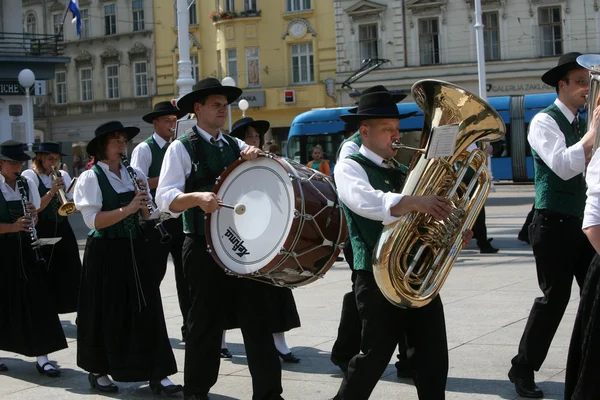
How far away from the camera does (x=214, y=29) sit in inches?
Result: 1735

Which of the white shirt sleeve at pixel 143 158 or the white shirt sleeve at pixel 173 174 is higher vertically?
the white shirt sleeve at pixel 143 158

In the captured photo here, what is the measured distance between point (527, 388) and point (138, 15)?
43612mm

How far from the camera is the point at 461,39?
3816 centimetres

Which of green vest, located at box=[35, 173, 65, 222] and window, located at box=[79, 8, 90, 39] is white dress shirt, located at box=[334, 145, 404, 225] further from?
window, located at box=[79, 8, 90, 39]

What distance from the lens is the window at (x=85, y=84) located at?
49.4 m

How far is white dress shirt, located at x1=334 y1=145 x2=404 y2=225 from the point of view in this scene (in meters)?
4.72

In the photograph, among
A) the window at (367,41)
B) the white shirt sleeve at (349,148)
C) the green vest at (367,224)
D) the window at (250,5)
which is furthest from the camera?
the window at (250,5)

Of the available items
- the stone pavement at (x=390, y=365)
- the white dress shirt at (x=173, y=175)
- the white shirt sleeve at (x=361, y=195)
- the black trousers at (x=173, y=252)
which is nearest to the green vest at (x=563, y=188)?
the stone pavement at (x=390, y=365)

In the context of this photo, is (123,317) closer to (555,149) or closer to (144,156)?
(144,156)

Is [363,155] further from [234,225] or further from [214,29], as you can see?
[214,29]

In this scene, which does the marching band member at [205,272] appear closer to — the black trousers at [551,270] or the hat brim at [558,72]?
the black trousers at [551,270]

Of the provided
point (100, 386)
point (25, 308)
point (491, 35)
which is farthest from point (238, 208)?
point (491, 35)

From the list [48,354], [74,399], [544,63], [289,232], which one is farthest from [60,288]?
[544,63]

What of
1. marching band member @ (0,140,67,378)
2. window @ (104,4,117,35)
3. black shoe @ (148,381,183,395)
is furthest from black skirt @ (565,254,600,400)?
window @ (104,4,117,35)
